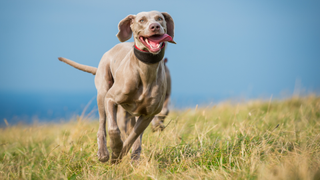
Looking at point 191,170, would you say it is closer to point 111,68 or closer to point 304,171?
point 304,171

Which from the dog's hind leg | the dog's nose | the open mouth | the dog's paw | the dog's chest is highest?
the dog's nose

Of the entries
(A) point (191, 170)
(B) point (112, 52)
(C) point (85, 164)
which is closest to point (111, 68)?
(B) point (112, 52)

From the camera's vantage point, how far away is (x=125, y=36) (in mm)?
3615

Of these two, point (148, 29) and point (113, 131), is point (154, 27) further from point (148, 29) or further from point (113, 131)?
point (113, 131)

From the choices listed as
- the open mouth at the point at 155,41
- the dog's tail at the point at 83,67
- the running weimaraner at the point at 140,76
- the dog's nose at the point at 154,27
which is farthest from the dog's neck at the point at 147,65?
the dog's tail at the point at 83,67

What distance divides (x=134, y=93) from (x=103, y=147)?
0.92m

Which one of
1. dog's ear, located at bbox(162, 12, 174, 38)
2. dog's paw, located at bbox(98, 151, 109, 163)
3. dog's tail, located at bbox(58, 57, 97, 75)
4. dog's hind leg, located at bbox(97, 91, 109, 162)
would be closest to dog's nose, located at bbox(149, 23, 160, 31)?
dog's ear, located at bbox(162, 12, 174, 38)

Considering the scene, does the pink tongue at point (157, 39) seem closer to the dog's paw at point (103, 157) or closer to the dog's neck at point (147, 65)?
the dog's neck at point (147, 65)

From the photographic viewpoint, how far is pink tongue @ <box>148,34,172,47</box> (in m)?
3.05

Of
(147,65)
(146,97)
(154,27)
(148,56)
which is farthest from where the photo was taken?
(146,97)

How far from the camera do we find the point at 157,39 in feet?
10.2

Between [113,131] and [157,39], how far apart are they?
120 cm

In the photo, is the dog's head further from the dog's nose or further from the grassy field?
the grassy field

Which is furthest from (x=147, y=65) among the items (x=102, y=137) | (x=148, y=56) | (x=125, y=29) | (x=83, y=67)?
(x=83, y=67)
